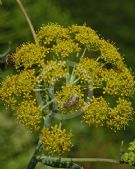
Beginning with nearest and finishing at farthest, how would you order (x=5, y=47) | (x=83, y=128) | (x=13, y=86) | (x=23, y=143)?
(x=13, y=86)
(x=23, y=143)
(x=83, y=128)
(x=5, y=47)

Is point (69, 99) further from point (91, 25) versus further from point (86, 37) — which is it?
point (91, 25)

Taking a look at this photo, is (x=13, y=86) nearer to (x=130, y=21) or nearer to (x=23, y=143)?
(x=23, y=143)

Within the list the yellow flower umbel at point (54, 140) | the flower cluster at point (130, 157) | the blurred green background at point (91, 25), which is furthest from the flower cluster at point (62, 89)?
the blurred green background at point (91, 25)

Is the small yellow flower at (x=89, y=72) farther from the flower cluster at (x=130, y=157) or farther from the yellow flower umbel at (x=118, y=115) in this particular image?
the flower cluster at (x=130, y=157)

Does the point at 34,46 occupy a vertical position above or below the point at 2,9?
below

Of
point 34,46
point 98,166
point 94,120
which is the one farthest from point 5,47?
point 94,120

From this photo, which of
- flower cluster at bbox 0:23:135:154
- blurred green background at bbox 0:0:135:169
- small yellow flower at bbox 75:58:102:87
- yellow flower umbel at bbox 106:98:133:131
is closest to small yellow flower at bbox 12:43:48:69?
flower cluster at bbox 0:23:135:154

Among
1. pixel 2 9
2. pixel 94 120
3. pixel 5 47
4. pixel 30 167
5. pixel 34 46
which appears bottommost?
pixel 30 167
